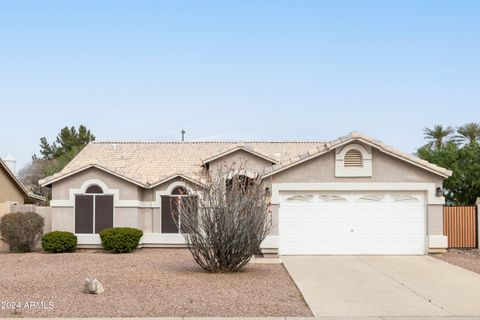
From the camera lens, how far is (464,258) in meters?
21.7

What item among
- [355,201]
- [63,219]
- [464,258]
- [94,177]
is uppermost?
[94,177]

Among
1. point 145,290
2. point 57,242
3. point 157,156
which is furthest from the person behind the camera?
point 157,156

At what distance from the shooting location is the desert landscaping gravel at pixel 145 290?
12.0 metres

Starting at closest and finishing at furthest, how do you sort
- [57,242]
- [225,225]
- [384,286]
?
[384,286], [225,225], [57,242]

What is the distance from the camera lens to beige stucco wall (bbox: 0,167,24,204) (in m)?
31.2

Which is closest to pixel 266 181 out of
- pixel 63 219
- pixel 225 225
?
pixel 225 225

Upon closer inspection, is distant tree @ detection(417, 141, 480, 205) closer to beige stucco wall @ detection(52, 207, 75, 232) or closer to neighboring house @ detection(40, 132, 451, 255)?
neighboring house @ detection(40, 132, 451, 255)

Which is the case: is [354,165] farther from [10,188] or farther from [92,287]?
[10,188]

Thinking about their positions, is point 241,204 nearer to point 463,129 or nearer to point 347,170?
point 347,170

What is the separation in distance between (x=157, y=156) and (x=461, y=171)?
628 inches

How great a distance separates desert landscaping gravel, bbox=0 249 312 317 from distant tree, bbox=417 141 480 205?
62.1ft

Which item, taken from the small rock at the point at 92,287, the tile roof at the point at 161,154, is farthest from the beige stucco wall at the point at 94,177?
the small rock at the point at 92,287

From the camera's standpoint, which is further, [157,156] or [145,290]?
[157,156]

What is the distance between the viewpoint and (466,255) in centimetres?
2267
